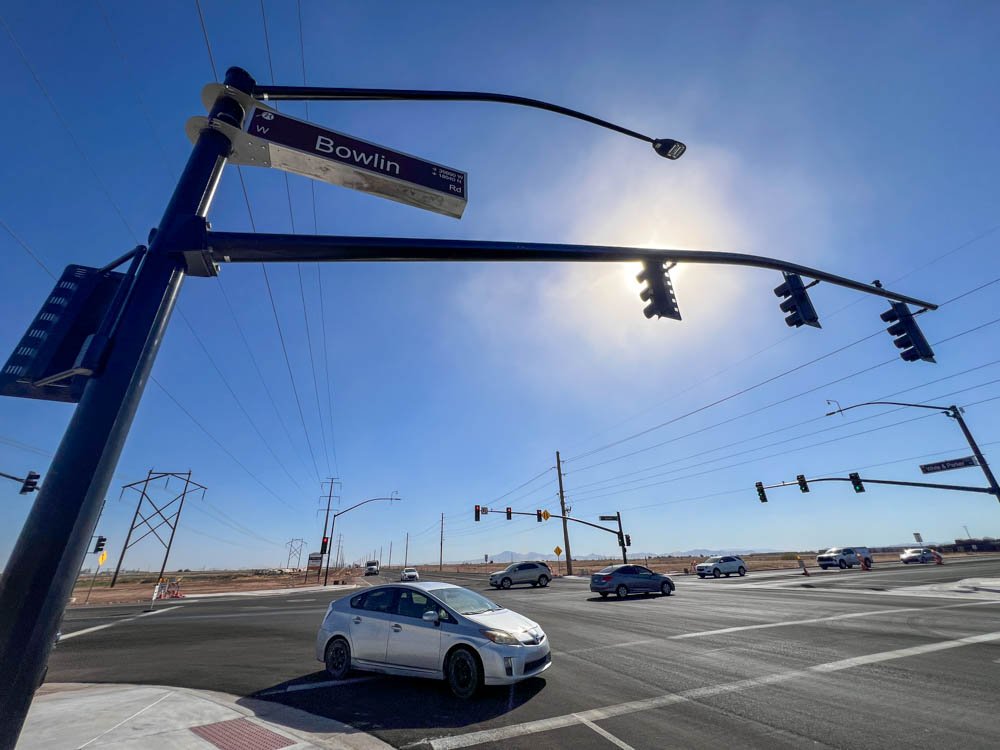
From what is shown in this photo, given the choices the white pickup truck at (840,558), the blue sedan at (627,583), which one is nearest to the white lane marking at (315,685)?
the blue sedan at (627,583)

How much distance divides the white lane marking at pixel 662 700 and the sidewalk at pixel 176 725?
99 cm

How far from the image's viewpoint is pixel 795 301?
7629 mm

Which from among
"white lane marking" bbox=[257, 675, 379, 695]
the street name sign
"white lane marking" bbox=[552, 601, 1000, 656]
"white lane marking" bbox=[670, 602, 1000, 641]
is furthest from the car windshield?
the street name sign

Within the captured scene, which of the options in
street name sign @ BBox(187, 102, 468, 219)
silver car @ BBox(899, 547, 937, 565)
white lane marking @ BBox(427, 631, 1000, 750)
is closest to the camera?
street name sign @ BBox(187, 102, 468, 219)

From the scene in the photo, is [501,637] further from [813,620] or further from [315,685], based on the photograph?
[813,620]

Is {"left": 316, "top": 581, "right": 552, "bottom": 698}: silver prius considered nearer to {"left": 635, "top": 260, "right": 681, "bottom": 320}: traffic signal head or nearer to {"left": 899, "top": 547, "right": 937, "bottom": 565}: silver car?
{"left": 635, "top": 260, "right": 681, "bottom": 320}: traffic signal head

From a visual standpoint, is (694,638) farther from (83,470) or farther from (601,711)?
(83,470)

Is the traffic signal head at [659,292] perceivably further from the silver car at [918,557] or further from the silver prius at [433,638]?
the silver car at [918,557]

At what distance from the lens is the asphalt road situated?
A: 469cm

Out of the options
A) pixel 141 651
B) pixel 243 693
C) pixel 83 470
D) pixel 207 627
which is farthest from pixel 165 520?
pixel 83 470

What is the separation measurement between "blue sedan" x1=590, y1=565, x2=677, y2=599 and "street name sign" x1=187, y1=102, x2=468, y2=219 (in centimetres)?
2045

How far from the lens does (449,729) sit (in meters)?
4.93

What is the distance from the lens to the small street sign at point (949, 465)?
21.7 m

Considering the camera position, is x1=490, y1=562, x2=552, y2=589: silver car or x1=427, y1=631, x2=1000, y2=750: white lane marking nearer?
x1=427, y1=631, x2=1000, y2=750: white lane marking
